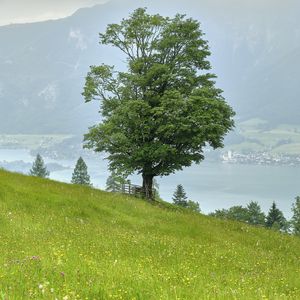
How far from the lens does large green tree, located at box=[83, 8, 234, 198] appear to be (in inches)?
1462

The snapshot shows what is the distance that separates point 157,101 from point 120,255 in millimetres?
28211

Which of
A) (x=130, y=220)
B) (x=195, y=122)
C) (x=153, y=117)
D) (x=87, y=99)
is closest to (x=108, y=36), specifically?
(x=87, y=99)

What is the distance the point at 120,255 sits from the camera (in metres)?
13.8

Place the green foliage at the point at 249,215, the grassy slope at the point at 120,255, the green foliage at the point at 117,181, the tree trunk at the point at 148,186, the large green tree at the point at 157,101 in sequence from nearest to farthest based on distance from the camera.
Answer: the grassy slope at the point at 120,255, the large green tree at the point at 157,101, the green foliage at the point at 117,181, the tree trunk at the point at 148,186, the green foliage at the point at 249,215

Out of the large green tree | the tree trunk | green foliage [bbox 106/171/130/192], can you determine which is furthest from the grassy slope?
the tree trunk

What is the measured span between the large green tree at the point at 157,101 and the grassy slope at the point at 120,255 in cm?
961

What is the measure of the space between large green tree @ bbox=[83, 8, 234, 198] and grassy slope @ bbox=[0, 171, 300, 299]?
9608 mm

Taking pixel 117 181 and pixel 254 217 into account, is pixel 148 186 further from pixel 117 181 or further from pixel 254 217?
pixel 254 217

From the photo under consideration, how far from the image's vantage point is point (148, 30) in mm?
42688

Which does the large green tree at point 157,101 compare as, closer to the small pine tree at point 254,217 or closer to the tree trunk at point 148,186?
the tree trunk at point 148,186

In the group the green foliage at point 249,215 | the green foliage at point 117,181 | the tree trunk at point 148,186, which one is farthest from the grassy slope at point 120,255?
the green foliage at point 249,215

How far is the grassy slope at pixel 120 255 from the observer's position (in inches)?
345

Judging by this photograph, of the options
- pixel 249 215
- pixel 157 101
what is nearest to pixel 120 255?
pixel 157 101

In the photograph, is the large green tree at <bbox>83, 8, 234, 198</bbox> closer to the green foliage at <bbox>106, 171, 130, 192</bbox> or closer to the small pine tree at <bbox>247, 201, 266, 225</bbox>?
the green foliage at <bbox>106, 171, 130, 192</bbox>
